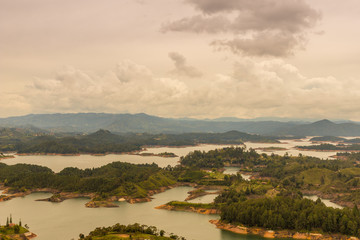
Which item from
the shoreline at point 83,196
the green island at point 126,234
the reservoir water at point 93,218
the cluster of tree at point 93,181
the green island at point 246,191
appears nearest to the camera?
the green island at point 126,234

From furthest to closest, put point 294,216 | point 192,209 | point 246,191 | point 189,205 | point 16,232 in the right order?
point 246,191, point 189,205, point 192,209, point 294,216, point 16,232

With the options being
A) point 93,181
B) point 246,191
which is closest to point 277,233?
point 246,191

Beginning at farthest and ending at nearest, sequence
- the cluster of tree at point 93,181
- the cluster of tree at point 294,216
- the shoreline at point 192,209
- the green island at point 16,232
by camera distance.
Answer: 1. the cluster of tree at point 93,181
2. the shoreline at point 192,209
3. the cluster of tree at point 294,216
4. the green island at point 16,232

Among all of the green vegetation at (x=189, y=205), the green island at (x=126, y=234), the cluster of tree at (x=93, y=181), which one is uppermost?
the cluster of tree at (x=93, y=181)

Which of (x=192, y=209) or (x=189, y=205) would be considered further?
(x=189, y=205)

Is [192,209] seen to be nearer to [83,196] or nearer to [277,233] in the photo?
[277,233]

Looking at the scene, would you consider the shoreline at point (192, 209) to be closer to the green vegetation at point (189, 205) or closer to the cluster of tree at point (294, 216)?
the green vegetation at point (189, 205)

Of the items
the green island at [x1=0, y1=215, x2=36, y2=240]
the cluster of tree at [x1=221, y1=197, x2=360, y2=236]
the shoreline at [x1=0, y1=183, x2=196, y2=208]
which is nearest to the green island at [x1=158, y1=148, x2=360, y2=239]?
the cluster of tree at [x1=221, y1=197, x2=360, y2=236]

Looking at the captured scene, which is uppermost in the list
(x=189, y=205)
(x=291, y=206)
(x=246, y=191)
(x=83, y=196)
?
(x=291, y=206)

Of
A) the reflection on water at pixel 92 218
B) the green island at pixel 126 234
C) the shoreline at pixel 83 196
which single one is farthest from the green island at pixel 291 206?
the green island at pixel 126 234

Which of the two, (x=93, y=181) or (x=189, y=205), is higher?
(x=93, y=181)
